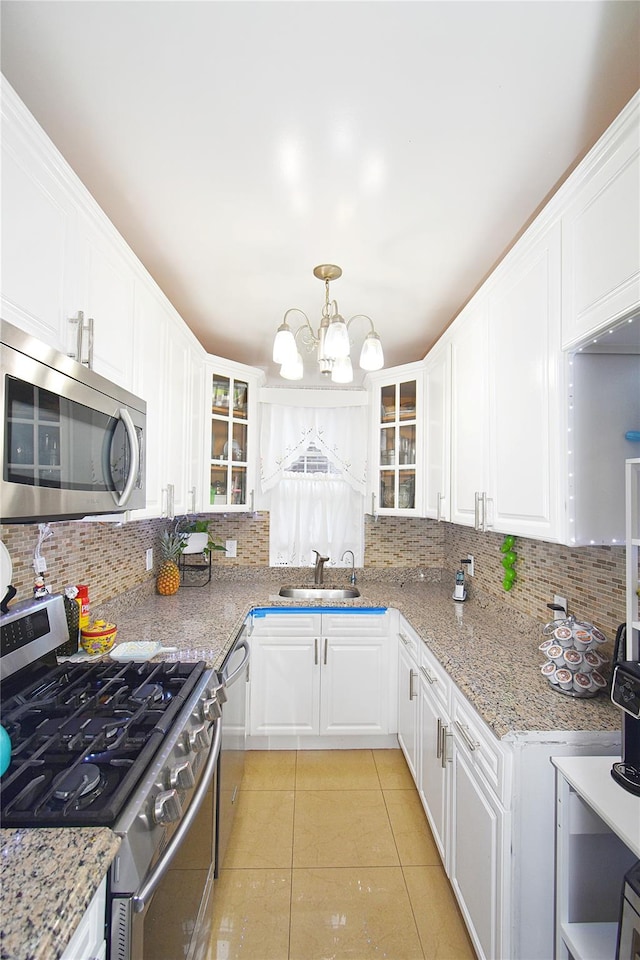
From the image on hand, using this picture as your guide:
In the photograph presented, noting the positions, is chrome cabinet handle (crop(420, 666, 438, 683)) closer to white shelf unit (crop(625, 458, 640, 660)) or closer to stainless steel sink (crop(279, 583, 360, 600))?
white shelf unit (crop(625, 458, 640, 660))

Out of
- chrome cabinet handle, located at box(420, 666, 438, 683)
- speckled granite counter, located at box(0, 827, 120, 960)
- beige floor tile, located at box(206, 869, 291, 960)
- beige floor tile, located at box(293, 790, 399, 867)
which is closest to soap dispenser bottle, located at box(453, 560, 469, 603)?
chrome cabinet handle, located at box(420, 666, 438, 683)

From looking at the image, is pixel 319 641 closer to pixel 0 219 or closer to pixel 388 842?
pixel 388 842

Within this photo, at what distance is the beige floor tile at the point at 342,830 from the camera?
1956 mm

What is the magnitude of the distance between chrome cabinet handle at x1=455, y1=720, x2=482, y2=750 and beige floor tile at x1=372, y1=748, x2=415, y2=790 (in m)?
1.08

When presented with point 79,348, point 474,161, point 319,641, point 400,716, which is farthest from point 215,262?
point 400,716

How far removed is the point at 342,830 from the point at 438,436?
199cm

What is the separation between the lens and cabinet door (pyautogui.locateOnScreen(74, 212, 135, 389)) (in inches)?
57.7

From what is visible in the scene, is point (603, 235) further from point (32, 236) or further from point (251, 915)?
point (251, 915)

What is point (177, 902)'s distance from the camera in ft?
3.79

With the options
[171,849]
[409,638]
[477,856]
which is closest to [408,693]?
[409,638]

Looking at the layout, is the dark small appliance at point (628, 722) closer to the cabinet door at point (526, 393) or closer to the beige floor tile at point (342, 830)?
the cabinet door at point (526, 393)

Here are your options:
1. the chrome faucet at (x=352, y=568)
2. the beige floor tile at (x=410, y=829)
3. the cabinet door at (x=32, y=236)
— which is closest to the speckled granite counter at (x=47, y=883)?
the cabinet door at (x=32, y=236)

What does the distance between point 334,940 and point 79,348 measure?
204 cm

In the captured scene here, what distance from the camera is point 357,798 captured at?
2.37 m
